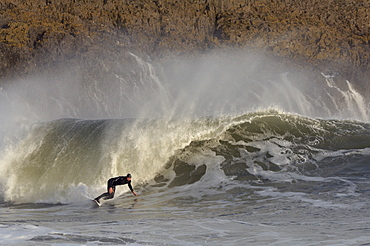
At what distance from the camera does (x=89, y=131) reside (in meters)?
→ 13.2

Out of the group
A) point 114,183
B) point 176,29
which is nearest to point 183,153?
point 114,183

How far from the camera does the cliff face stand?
29.8 metres

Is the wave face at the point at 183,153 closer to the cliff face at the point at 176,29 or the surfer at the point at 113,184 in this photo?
the surfer at the point at 113,184

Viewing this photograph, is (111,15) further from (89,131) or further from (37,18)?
(89,131)

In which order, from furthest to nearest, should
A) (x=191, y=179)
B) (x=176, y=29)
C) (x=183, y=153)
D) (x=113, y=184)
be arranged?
(x=176, y=29)
(x=183, y=153)
(x=191, y=179)
(x=113, y=184)

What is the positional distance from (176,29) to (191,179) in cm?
2341

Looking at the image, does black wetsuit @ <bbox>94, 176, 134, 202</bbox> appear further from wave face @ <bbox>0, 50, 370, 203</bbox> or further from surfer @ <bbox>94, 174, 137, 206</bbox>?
wave face @ <bbox>0, 50, 370, 203</bbox>

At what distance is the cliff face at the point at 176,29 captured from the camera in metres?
29.8

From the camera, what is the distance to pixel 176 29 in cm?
3316

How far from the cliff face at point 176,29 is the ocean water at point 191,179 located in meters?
16.6

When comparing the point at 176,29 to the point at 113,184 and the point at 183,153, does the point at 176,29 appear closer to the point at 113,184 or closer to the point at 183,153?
the point at 183,153

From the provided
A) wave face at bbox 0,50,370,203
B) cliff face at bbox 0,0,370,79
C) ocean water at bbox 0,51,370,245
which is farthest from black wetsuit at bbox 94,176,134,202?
cliff face at bbox 0,0,370,79

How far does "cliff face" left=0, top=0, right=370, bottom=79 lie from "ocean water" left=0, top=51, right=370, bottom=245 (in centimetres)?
1660

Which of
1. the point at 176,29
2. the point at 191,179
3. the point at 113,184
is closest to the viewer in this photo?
the point at 113,184
